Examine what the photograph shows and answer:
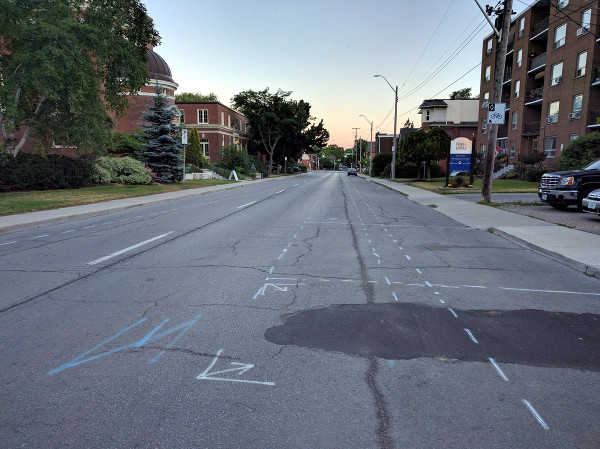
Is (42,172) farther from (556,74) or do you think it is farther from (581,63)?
(556,74)

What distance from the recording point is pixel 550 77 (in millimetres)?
35562

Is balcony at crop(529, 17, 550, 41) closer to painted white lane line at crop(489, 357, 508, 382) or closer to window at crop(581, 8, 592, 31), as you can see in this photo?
window at crop(581, 8, 592, 31)

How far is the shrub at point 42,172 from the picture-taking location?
18781 millimetres

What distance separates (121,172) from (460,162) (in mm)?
22135

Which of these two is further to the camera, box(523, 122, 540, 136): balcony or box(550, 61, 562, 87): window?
box(523, 122, 540, 136): balcony

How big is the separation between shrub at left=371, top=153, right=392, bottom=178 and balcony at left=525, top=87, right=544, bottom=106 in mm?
20343

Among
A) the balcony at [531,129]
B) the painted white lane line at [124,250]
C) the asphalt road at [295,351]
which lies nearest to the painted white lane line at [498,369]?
the asphalt road at [295,351]

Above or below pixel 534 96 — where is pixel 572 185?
below

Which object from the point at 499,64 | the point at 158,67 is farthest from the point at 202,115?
the point at 499,64

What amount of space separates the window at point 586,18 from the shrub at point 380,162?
2896 cm

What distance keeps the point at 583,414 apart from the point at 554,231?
935 centimetres

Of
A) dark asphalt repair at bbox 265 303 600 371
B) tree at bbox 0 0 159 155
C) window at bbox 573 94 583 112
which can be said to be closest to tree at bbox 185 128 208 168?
tree at bbox 0 0 159 155

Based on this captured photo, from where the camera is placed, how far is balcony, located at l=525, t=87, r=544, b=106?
38031 millimetres

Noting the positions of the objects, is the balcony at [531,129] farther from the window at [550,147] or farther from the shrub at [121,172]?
the shrub at [121,172]
